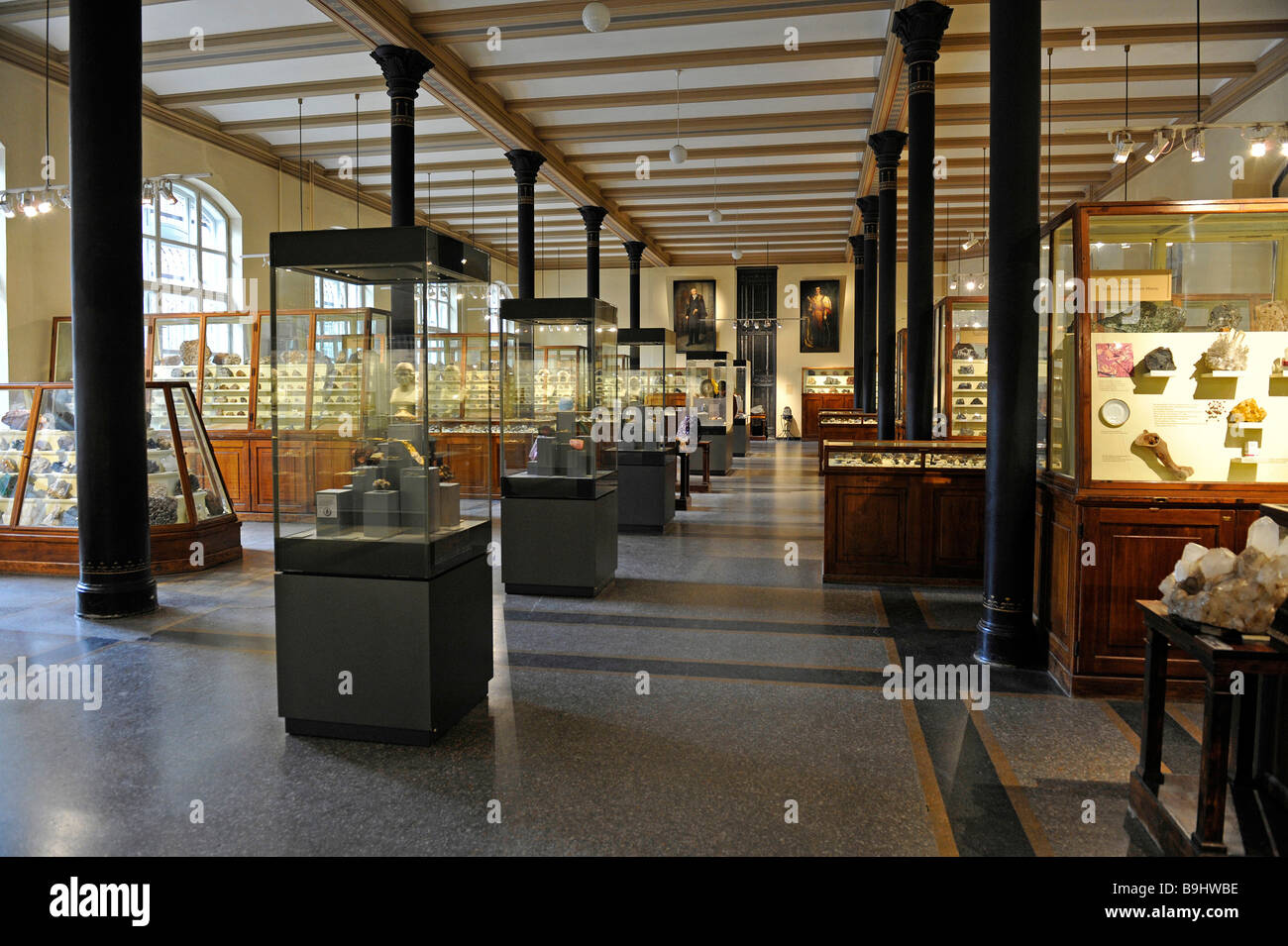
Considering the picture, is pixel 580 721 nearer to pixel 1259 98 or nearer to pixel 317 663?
pixel 317 663

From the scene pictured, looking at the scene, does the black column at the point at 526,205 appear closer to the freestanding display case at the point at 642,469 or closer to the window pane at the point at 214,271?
the freestanding display case at the point at 642,469

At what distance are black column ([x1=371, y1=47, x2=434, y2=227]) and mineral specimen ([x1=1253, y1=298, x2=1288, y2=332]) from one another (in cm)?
748

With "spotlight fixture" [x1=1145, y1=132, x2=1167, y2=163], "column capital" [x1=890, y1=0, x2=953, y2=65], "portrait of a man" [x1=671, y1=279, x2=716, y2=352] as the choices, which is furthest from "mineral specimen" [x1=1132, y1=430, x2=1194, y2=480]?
"portrait of a man" [x1=671, y1=279, x2=716, y2=352]

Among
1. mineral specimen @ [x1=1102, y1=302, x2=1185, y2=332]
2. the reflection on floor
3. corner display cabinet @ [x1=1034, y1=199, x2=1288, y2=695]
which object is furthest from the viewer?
mineral specimen @ [x1=1102, y1=302, x2=1185, y2=332]

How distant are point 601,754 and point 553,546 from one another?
3.24 meters

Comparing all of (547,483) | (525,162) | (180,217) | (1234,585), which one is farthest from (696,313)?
(1234,585)

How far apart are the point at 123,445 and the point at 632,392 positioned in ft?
19.5

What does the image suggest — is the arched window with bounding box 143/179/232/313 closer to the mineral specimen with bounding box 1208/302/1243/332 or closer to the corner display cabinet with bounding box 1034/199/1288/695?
the corner display cabinet with bounding box 1034/199/1288/695

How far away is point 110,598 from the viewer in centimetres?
614

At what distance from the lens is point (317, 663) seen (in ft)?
13.2

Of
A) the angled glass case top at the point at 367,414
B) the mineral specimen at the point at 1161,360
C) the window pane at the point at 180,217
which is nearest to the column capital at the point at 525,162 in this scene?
the window pane at the point at 180,217

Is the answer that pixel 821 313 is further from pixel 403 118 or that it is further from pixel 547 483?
pixel 547 483

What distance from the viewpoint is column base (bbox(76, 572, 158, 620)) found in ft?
20.1

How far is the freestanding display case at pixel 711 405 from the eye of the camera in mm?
17406
